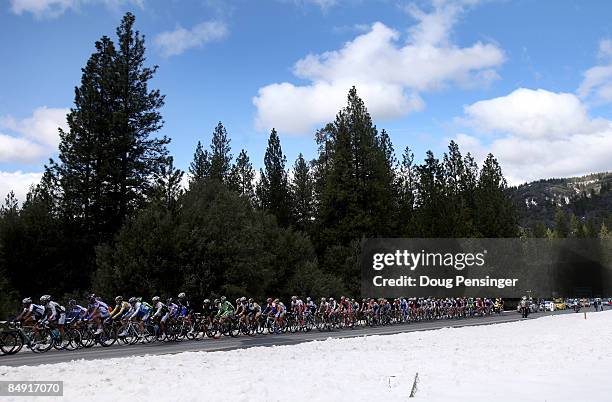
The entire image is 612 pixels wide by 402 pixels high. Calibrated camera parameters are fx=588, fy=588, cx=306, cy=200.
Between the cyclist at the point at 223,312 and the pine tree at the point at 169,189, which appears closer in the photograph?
the cyclist at the point at 223,312

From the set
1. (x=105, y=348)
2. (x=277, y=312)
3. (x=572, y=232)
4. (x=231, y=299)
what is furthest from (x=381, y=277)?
(x=572, y=232)

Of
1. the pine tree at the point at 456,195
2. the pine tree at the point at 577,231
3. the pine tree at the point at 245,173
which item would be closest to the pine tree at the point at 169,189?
the pine tree at the point at 245,173

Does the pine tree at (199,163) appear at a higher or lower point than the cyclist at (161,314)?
higher

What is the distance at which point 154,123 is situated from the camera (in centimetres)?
4534

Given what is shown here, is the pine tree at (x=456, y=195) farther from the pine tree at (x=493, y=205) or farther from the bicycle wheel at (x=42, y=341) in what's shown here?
the bicycle wheel at (x=42, y=341)

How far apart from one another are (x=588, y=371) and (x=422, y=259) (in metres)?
52.3

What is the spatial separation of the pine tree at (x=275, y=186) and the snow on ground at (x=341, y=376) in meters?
46.4

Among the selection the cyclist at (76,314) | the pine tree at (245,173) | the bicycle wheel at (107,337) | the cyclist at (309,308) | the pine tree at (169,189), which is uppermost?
the pine tree at (245,173)

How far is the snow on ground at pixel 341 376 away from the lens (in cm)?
975

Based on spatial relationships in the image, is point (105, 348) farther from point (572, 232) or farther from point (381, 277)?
point (572, 232)

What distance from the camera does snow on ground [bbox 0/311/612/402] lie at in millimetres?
9750

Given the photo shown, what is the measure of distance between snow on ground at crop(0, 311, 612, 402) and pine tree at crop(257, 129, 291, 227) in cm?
4644

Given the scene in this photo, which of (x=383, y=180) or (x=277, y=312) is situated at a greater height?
(x=383, y=180)

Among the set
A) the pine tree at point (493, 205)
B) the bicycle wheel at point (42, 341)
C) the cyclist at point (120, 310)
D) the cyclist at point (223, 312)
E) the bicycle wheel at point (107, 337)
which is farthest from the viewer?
the pine tree at point (493, 205)
